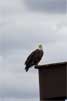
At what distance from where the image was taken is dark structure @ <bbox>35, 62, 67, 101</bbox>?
983 centimetres

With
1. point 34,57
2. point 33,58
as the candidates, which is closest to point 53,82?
point 33,58

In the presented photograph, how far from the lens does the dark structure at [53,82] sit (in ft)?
32.2

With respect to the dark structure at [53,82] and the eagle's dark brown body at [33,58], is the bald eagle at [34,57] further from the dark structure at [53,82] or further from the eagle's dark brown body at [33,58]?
the dark structure at [53,82]

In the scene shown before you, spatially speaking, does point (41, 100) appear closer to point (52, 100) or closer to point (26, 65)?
point (52, 100)

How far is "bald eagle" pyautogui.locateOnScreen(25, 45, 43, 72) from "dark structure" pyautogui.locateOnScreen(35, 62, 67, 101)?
158 inches

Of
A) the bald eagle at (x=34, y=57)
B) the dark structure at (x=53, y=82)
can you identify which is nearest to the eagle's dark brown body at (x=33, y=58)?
the bald eagle at (x=34, y=57)

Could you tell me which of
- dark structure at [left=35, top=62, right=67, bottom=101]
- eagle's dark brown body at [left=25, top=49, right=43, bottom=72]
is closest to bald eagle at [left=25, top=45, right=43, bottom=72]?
eagle's dark brown body at [left=25, top=49, right=43, bottom=72]

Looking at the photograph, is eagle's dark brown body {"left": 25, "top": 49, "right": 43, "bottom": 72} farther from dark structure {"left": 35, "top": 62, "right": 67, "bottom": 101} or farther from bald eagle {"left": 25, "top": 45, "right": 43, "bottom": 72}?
dark structure {"left": 35, "top": 62, "right": 67, "bottom": 101}

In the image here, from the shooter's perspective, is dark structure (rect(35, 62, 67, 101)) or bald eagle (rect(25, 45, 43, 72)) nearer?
dark structure (rect(35, 62, 67, 101))

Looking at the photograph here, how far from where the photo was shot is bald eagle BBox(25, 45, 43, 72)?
50.3 feet

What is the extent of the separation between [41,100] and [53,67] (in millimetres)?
835

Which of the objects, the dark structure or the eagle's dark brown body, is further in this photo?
the eagle's dark brown body

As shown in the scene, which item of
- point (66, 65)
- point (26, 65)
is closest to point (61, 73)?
point (66, 65)

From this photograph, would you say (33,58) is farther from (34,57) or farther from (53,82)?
(53,82)
